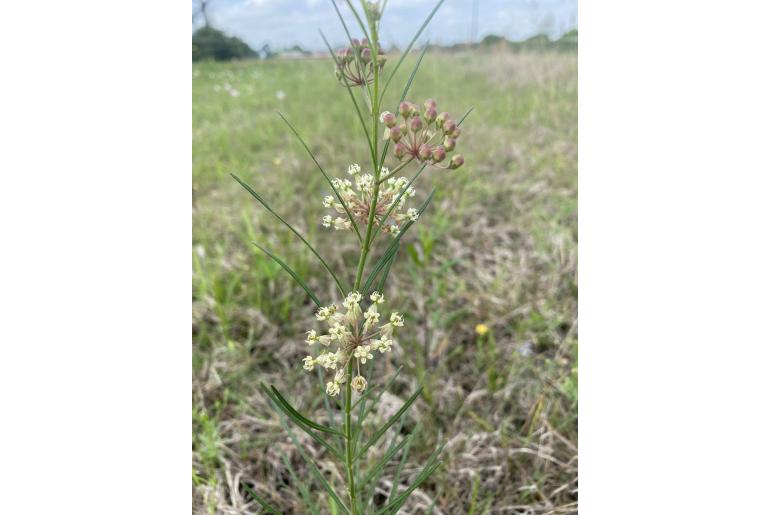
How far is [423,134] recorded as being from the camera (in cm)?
59

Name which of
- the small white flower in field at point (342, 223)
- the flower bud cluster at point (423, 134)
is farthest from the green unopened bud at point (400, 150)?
the small white flower in field at point (342, 223)

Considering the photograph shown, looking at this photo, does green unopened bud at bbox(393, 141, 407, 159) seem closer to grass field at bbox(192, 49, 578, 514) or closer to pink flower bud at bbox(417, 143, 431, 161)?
pink flower bud at bbox(417, 143, 431, 161)

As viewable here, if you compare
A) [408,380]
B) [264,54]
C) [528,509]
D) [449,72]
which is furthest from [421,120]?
[449,72]

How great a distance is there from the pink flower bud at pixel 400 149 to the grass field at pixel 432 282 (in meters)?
0.31

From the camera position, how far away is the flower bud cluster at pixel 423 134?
577 millimetres

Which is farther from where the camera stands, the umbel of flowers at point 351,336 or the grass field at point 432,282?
the grass field at point 432,282

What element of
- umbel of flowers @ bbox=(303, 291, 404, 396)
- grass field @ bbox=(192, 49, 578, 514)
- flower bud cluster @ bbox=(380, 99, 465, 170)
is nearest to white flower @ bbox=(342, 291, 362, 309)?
umbel of flowers @ bbox=(303, 291, 404, 396)

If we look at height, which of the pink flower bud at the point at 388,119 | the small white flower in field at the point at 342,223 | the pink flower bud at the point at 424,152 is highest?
the pink flower bud at the point at 388,119

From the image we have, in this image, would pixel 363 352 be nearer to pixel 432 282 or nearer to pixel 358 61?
pixel 358 61

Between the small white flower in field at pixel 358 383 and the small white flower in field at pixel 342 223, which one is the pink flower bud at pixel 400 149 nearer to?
the small white flower in field at pixel 342 223

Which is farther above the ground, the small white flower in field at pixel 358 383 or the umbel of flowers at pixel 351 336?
the umbel of flowers at pixel 351 336

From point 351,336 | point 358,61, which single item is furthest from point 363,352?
point 358,61

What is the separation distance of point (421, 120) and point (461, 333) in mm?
1026

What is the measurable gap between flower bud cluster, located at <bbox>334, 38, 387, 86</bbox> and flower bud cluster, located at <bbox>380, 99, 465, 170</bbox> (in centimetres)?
5
